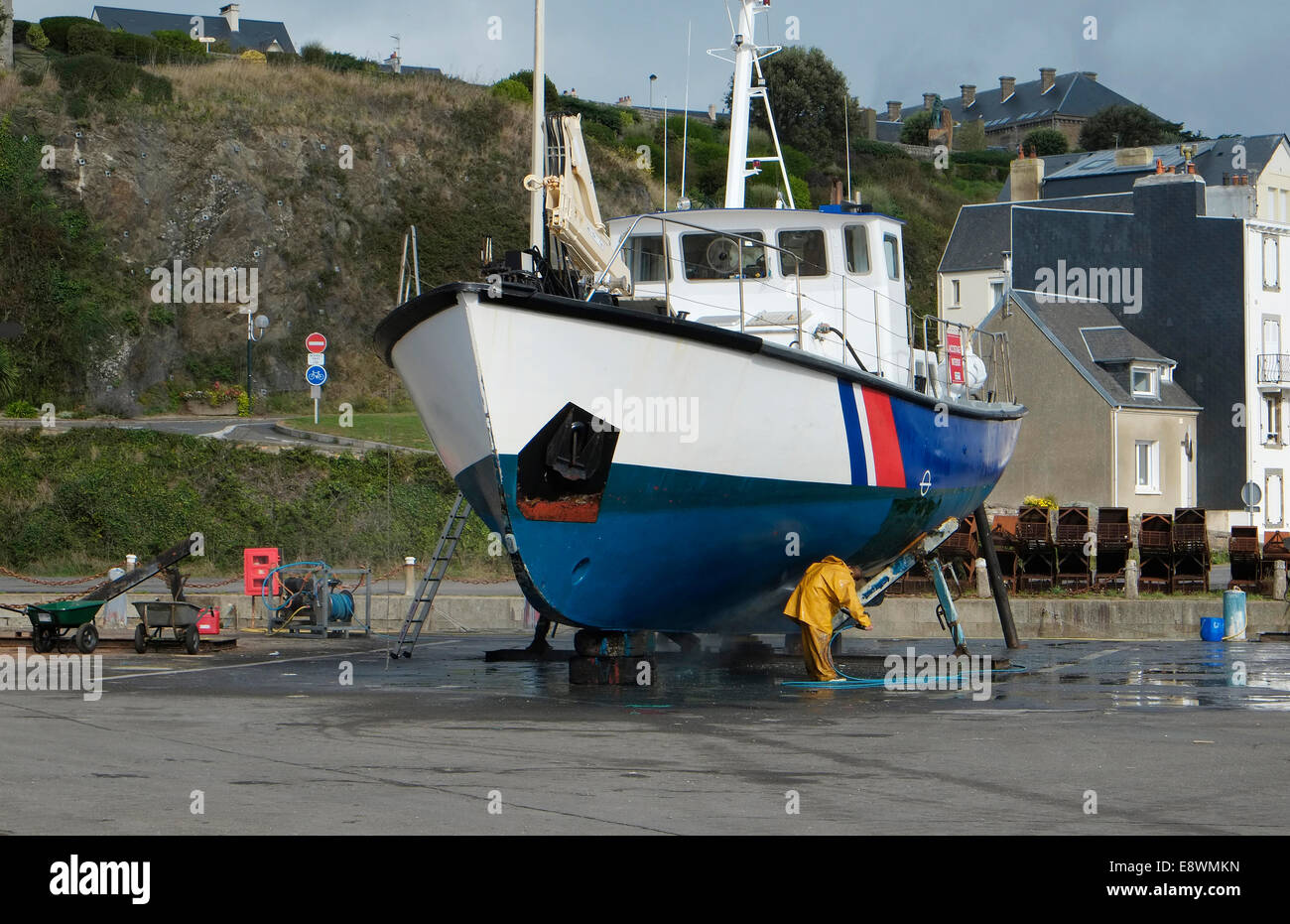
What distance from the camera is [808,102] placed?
79375 mm

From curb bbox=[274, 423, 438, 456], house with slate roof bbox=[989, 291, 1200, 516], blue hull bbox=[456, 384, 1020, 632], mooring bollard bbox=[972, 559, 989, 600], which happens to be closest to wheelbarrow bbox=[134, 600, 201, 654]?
blue hull bbox=[456, 384, 1020, 632]

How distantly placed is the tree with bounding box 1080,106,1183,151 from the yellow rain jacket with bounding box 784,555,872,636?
8756 centimetres

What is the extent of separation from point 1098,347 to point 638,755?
40470mm

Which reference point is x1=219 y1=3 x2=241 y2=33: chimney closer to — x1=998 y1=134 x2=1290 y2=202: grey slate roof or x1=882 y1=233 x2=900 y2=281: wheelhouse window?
x1=998 y1=134 x2=1290 y2=202: grey slate roof

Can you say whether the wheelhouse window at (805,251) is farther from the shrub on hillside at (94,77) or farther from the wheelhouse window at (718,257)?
the shrub on hillside at (94,77)

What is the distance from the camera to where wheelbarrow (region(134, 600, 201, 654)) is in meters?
15.5

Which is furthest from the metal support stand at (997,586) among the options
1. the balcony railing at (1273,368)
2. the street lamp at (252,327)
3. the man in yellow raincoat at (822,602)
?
the balcony railing at (1273,368)

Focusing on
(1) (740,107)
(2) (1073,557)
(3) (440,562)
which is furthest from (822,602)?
(2) (1073,557)

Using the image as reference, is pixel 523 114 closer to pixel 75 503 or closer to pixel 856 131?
pixel 75 503

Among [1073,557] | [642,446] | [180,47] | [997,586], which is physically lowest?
[997,586]

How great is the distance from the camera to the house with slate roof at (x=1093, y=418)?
43.5 meters

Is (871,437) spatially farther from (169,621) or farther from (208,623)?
(208,623)

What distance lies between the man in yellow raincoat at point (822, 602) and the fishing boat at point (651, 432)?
1.27ft
